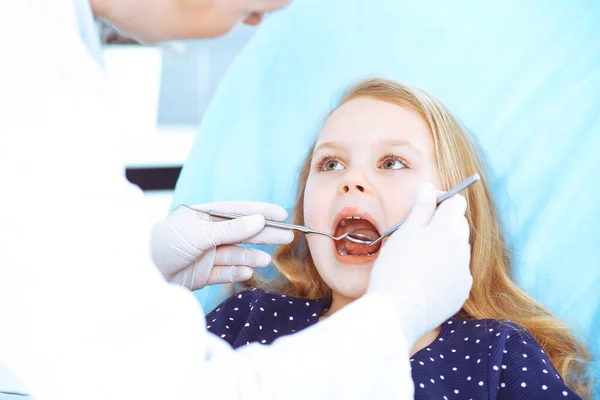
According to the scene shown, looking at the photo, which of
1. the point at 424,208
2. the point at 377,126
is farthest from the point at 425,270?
the point at 377,126

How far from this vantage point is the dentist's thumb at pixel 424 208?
0.97m

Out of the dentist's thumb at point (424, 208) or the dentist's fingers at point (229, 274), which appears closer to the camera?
the dentist's thumb at point (424, 208)

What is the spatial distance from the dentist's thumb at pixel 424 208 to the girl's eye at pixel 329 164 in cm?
34

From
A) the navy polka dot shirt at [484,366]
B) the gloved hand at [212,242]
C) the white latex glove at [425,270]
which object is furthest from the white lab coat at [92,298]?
the gloved hand at [212,242]

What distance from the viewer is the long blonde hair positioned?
48.7 inches

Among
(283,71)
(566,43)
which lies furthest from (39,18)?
(566,43)

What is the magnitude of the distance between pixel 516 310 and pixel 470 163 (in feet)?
0.91

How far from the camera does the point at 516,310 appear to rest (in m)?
1.28

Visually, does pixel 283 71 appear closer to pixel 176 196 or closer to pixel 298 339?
pixel 176 196

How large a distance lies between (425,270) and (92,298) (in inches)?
15.5

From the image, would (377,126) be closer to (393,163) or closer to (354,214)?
(393,163)

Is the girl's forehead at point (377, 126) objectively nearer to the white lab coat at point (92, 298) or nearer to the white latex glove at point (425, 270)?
the white latex glove at point (425, 270)

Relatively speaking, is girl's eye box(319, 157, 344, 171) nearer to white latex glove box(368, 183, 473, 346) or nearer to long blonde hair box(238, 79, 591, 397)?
long blonde hair box(238, 79, 591, 397)

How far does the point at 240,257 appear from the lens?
1313 mm
